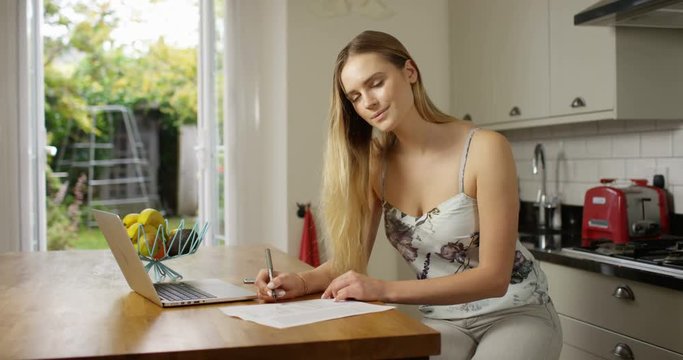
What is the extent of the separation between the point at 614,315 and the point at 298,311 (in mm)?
1473

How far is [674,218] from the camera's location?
10.1 feet

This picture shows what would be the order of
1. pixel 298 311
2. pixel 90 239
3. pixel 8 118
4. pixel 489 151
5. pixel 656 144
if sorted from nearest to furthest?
pixel 298 311
pixel 489 151
pixel 656 144
pixel 8 118
pixel 90 239

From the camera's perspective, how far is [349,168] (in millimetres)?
2076

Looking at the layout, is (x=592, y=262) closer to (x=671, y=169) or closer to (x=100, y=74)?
(x=671, y=169)

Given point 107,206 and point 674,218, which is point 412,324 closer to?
point 674,218

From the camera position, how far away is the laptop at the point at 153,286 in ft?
5.32

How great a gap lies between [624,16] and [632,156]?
2.62ft

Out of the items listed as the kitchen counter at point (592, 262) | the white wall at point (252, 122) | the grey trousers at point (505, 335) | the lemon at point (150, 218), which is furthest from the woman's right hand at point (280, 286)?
the white wall at point (252, 122)

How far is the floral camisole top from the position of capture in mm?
1934

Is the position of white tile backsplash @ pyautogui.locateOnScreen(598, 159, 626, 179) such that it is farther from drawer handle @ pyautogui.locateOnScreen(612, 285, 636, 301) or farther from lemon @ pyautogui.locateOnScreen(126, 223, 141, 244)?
lemon @ pyautogui.locateOnScreen(126, 223, 141, 244)

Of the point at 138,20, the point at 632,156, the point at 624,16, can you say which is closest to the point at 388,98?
the point at 624,16

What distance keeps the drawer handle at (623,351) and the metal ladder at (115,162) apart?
316 inches

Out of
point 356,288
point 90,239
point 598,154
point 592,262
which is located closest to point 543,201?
point 598,154

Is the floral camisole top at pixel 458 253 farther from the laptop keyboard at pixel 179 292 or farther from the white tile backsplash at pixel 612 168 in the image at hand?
the white tile backsplash at pixel 612 168
